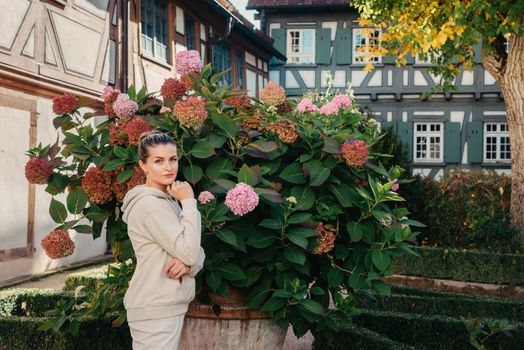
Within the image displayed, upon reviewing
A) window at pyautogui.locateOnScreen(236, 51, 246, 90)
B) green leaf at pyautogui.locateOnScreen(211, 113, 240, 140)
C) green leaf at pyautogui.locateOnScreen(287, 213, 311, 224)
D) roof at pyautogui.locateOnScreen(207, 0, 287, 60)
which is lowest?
green leaf at pyautogui.locateOnScreen(287, 213, 311, 224)

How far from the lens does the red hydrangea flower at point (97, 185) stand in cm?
346

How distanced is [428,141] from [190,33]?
9412mm

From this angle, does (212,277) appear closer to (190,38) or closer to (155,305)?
(155,305)

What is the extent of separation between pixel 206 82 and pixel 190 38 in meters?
12.3

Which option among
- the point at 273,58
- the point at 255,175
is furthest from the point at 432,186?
the point at 273,58

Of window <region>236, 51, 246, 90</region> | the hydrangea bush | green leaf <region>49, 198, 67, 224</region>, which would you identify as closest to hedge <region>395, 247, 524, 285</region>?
the hydrangea bush

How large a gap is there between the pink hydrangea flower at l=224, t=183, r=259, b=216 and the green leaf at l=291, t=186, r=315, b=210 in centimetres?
46

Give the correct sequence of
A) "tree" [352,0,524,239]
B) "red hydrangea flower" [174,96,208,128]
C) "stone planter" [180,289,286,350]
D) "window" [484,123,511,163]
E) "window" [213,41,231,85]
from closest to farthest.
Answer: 1. "red hydrangea flower" [174,96,208,128]
2. "stone planter" [180,289,286,350]
3. "tree" [352,0,524,239]
4. "window" [213,41,231,85]
5. "window" [484,123,511,163]

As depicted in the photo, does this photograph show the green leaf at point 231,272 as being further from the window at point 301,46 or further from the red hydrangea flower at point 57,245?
the window at point 301,46

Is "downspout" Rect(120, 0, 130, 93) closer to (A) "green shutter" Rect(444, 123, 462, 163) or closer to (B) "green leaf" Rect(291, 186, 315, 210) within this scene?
(B) "green leaf" Rect(291, 186, 315, 210)

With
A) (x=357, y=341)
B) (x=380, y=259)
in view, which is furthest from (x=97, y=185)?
(x=357, y=341)

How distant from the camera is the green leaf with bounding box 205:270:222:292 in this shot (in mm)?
3342

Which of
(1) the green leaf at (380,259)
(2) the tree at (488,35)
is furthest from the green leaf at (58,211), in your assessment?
(2) the tree at (488,35)

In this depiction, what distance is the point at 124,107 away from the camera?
11.9 ft
